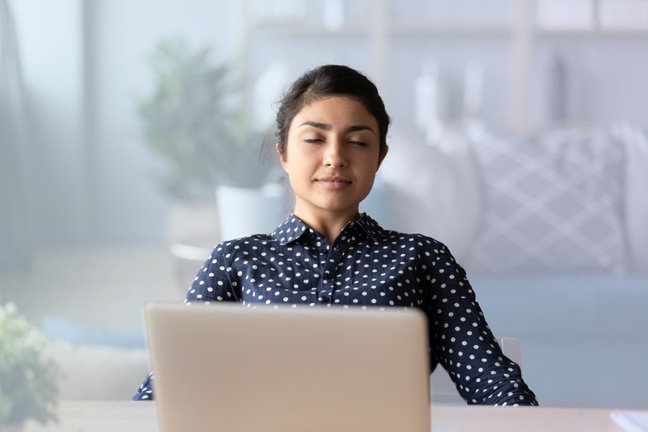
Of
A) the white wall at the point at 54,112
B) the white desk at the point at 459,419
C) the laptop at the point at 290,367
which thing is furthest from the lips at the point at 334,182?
the white wall at the point at 54,112

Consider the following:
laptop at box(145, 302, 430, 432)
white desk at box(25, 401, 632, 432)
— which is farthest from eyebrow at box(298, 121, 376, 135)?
laptop at box(145, 302, 430, 432)

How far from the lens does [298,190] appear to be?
1.42m

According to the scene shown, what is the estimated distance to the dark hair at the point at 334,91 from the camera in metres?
1.44

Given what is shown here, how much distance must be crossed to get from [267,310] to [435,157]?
2.18m

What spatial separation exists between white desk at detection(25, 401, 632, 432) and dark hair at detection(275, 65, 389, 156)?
45 cm

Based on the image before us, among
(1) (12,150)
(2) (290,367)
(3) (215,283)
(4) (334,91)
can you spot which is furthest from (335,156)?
(1) (12,150)

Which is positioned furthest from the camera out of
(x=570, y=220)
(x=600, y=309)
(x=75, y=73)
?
(x=75, y=73)

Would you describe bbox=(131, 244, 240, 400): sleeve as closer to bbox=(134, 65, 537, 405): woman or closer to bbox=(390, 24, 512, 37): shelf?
bbox=(134, 65, 537, 405): woman

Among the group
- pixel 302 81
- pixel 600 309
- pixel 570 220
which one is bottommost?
pixel 600 309

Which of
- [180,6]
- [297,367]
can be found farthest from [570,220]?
[180,6]

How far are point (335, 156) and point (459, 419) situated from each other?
0.41m

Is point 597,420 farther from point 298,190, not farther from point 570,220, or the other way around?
point 570,220

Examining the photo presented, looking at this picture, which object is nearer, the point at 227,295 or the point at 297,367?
the point at 297,367

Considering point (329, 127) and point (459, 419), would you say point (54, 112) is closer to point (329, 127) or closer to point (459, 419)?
point (329, 127)
